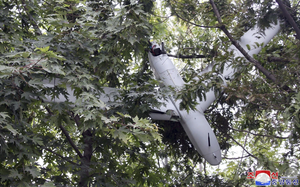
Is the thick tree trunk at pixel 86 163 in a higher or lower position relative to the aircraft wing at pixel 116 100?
→ lower

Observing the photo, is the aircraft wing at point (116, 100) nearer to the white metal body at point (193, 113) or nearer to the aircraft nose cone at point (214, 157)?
the white metal body at point (193, 113)

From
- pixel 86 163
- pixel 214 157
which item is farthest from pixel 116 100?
pixel 214 157

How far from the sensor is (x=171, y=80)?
4.61 m

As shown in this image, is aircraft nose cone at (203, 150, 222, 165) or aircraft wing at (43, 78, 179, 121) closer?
aircraft wing at (43, 78, 179, 121)

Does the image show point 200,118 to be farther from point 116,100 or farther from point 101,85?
point 101,85

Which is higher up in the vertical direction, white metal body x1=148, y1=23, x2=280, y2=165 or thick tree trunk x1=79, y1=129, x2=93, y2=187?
white metal body x1=148, y1=23, x2=280, y2=165

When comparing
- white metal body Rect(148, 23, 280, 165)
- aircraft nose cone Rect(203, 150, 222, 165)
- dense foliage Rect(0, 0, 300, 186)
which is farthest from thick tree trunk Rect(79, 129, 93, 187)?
aircraft nose cone Rect(203, 150, 222, 165)

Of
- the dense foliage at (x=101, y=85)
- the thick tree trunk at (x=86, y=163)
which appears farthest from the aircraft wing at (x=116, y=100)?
the thick tree trunk at (x=86, y=163)

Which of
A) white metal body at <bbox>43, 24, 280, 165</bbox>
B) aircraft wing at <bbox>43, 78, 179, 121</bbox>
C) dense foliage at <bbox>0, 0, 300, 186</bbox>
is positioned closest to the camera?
dense foliage at <bbox>0, 0, 300, 186</bbox>

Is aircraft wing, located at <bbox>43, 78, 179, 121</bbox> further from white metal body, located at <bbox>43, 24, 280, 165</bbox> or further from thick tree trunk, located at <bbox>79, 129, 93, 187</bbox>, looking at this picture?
thick tree trunk, located at <bbox>79, 129, 93, 187</bbox>

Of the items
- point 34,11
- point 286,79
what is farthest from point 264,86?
point 34,11

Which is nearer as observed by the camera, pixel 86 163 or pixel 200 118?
pixel 86 163

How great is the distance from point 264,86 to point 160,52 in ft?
5.58

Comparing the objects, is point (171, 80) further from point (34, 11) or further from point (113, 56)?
point (34, 11)
